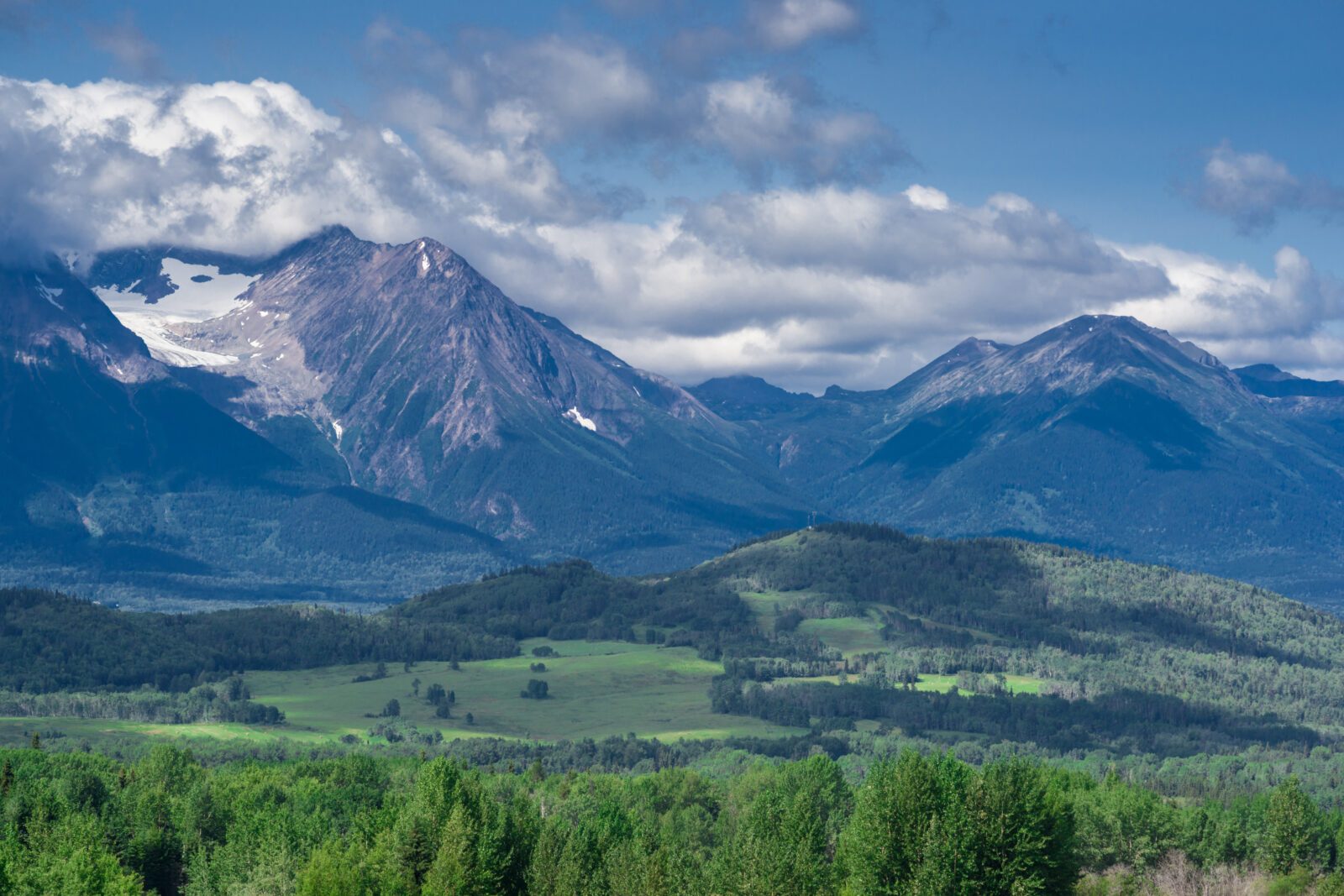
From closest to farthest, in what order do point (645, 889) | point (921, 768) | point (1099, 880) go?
point (645, 889) → point (921, 768) → point (1099, 880)

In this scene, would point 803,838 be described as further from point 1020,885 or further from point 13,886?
point 13,886

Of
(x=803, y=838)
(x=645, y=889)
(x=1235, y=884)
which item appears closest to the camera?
(x=645, y=889)

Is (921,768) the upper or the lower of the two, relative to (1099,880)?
upper

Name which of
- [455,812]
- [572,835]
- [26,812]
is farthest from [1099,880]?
[26,812]

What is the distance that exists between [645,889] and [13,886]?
164 ft

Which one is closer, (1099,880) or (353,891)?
(353,891)

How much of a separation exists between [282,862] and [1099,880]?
3151 inches

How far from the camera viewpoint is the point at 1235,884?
634 feet

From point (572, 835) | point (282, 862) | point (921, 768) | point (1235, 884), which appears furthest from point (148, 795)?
point (1235, 884)

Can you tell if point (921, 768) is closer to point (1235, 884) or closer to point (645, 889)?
point (645, 889)

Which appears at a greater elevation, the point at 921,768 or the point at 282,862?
the point at 921,768

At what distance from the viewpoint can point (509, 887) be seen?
517 feet

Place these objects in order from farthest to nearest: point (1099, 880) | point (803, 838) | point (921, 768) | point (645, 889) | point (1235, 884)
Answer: point (1235, 884)
point (1099, 880)
point (803, 838)
point (921, 768)
point (645, 889)

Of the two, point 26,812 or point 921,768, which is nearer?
point 921,768
